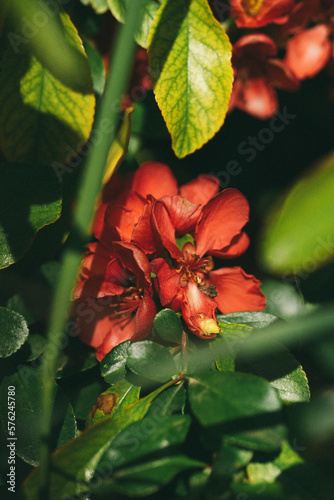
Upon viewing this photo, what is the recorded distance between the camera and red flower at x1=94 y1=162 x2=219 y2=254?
0.60 metres

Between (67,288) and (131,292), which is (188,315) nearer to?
(131,292)

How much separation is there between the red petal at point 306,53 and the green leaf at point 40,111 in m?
0.42

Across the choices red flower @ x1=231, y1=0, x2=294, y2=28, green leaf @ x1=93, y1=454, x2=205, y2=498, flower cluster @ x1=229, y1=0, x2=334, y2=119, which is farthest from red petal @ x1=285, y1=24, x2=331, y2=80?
green leaf @ x1=93, y1=454, x2=205, y2=498

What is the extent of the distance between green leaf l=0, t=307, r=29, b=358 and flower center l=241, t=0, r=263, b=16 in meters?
0.61

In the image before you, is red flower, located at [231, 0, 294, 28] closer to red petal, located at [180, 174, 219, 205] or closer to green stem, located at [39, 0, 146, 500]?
red petal, located at [180, 174, 219, 205]

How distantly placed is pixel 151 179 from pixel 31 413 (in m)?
0.39

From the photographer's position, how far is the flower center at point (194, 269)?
0.65 m

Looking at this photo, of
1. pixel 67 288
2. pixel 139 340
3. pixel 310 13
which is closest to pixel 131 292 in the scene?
pixel 139 340

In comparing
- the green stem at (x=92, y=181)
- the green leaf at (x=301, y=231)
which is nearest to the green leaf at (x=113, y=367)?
the green stem at (x=92, y=181)

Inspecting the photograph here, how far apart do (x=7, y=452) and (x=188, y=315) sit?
0.32 metres

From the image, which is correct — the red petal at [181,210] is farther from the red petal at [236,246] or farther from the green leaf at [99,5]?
the green leaf at [99,5]

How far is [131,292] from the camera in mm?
693

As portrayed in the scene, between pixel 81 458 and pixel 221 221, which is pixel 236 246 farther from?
pixel 81 458

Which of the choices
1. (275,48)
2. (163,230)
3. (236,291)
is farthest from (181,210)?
(275,48)
